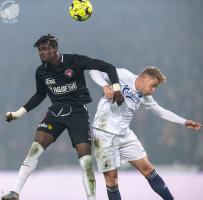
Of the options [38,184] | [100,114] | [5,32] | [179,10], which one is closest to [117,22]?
[179,10]

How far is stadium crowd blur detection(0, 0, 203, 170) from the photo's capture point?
41.7 feet

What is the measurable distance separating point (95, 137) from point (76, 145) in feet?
1.02

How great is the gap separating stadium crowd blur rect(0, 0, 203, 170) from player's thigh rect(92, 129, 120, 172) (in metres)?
6.96

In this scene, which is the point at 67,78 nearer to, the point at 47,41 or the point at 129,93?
the point at 47,41

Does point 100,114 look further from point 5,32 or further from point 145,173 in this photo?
point 5,32

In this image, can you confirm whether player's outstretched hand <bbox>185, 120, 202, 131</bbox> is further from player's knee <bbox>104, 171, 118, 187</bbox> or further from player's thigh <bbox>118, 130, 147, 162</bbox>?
player's knee <bbox>104, 171, 118, 187</bbox>

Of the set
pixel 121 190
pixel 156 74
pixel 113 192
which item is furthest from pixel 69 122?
pixel 121 190

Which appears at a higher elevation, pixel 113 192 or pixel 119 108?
pixel 119 108

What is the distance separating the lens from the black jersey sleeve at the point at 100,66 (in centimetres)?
523

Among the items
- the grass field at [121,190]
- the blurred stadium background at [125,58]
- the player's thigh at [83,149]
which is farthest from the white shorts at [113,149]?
the blurred stadium background at [125,58]

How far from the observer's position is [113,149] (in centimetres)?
546

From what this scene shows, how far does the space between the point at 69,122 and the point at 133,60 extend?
342 inches

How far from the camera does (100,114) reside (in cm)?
548

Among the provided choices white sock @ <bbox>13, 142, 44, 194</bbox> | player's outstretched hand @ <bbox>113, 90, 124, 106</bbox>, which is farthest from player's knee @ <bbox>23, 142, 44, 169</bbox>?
player's outstretched hand @ <bbox>113, 90, 124, 106</bbox>
